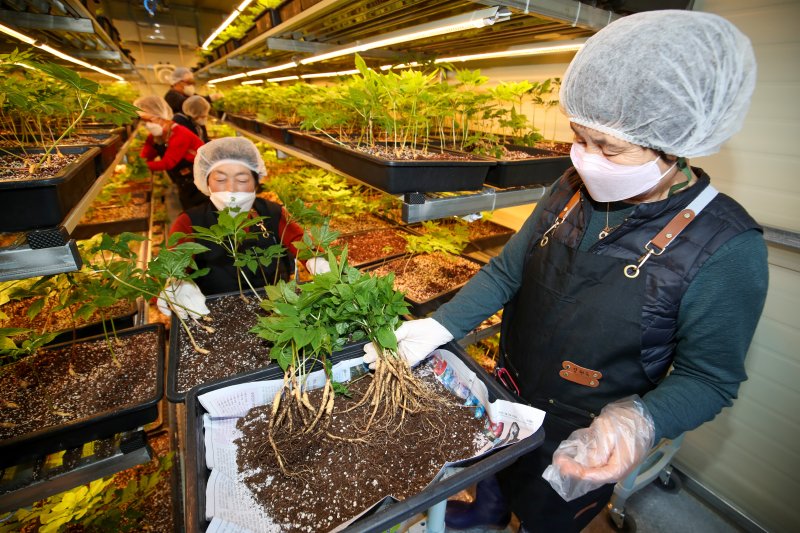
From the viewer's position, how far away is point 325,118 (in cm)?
176

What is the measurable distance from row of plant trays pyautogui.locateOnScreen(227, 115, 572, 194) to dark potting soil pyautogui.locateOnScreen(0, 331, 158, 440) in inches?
43.8

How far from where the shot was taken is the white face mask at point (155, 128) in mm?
3483

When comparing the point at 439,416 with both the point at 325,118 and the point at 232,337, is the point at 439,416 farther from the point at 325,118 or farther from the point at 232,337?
the point at 325,118

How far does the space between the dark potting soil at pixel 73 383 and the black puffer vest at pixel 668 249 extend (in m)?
1.53

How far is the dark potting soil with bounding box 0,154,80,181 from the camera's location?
3.34 ft

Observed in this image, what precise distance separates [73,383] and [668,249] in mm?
1914

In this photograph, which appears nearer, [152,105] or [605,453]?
[605,453]

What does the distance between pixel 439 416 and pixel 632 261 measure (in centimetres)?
67

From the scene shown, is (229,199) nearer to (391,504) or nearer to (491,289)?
(491,289)

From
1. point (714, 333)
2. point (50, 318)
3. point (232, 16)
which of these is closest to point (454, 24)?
point (714, 333)

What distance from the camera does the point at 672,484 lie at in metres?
2.04

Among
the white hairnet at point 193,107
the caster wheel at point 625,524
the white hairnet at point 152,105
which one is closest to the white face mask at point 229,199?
the caster wheel at point 625,524

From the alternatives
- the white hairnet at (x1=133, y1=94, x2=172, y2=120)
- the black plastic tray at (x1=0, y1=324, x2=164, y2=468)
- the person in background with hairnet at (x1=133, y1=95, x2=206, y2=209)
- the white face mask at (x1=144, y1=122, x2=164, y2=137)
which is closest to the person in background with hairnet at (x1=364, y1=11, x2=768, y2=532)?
the black plastic tray at (x1=0, y1=324, x2=164, y2=468)

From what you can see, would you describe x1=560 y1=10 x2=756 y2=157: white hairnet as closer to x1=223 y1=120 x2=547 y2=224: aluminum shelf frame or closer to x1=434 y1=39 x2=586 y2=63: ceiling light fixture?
x1=223 y1=120 x2=547 y2=224: aluminum shelf frame
